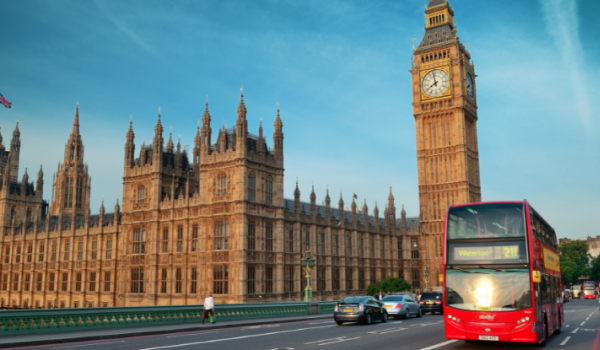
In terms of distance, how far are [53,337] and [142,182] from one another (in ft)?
113

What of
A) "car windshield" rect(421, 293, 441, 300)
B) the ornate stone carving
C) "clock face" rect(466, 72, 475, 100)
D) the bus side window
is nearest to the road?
the bus side window

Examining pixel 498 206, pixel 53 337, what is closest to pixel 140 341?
pixel 53 337

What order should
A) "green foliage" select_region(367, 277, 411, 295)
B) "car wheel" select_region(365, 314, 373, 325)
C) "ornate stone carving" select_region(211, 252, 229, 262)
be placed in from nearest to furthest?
"car wheel" select_region(365, 314, 373, 325) < "ornate stone carving" select_region(211, 252, 229, 262) < "green foliage" select_region(367, 277, 411, 295)

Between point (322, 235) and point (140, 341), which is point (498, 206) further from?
point (322, 235)

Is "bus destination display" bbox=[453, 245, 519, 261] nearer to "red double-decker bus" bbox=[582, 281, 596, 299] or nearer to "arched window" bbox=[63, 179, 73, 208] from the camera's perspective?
"red double-decker bus" bbox=[582, 281, 596, 299]

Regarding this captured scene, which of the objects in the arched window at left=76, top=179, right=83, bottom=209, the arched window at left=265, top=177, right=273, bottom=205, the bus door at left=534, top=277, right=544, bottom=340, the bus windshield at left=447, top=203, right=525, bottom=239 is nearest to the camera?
the bus door at left=534, top=277, right=544, bottom=340

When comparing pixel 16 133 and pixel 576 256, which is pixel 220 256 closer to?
pixel 16 133

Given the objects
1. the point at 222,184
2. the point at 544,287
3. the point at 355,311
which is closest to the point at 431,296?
the point at 355,311

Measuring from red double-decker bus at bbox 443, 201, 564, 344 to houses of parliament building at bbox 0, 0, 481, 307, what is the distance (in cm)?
2927

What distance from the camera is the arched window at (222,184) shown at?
151ft

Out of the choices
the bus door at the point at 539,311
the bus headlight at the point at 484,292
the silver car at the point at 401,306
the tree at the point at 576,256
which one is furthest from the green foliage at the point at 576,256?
the bus headlight at the point at 484,292

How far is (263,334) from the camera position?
21.2 meters

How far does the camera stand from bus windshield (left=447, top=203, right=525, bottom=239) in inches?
612

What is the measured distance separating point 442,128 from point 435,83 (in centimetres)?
671
